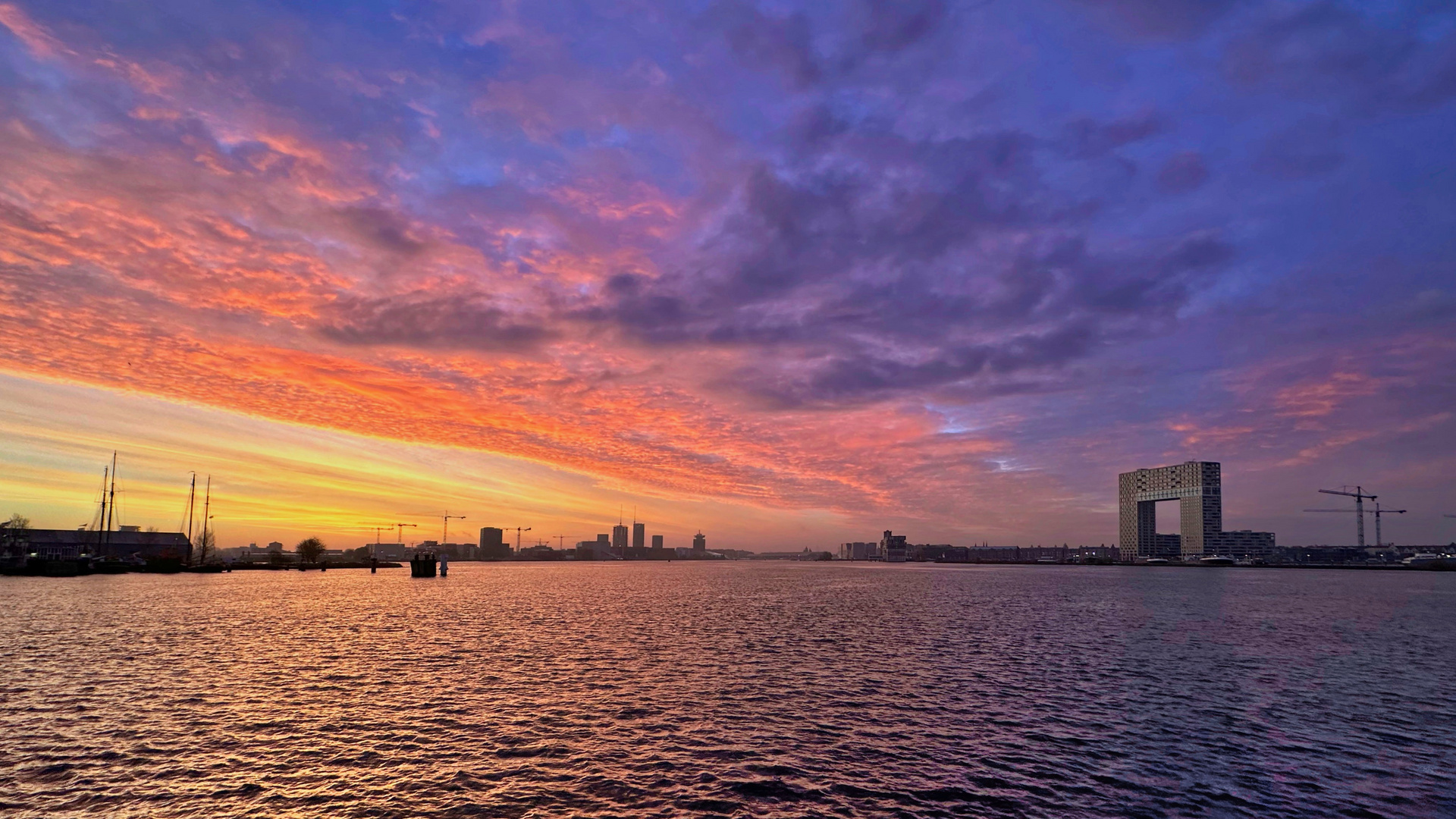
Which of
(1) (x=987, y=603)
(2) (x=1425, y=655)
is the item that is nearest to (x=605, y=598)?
(1) (x=987, y=603)

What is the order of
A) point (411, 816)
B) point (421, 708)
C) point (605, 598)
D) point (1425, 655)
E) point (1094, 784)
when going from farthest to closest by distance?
point (605, 598) < point (1425, 655) < point (421, 708) < point (1094, 784) < point (411, 816)

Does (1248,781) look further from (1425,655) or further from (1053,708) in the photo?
(1425,655)

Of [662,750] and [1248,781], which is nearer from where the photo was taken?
[1248,781]

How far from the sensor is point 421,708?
4034 centimetres

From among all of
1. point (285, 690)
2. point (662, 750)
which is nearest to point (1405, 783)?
point (662, 750)

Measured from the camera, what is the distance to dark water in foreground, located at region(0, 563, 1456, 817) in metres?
26.5

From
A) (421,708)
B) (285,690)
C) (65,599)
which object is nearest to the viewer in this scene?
(421,708)

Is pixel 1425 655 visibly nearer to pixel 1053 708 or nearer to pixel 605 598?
pixel 1053 708

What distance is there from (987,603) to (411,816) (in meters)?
113

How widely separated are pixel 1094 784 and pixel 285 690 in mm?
44621

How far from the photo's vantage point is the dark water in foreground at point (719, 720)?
1042 inches

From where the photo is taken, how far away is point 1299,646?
67.8m

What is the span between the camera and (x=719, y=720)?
124ft

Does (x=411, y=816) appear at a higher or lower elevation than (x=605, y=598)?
higher
